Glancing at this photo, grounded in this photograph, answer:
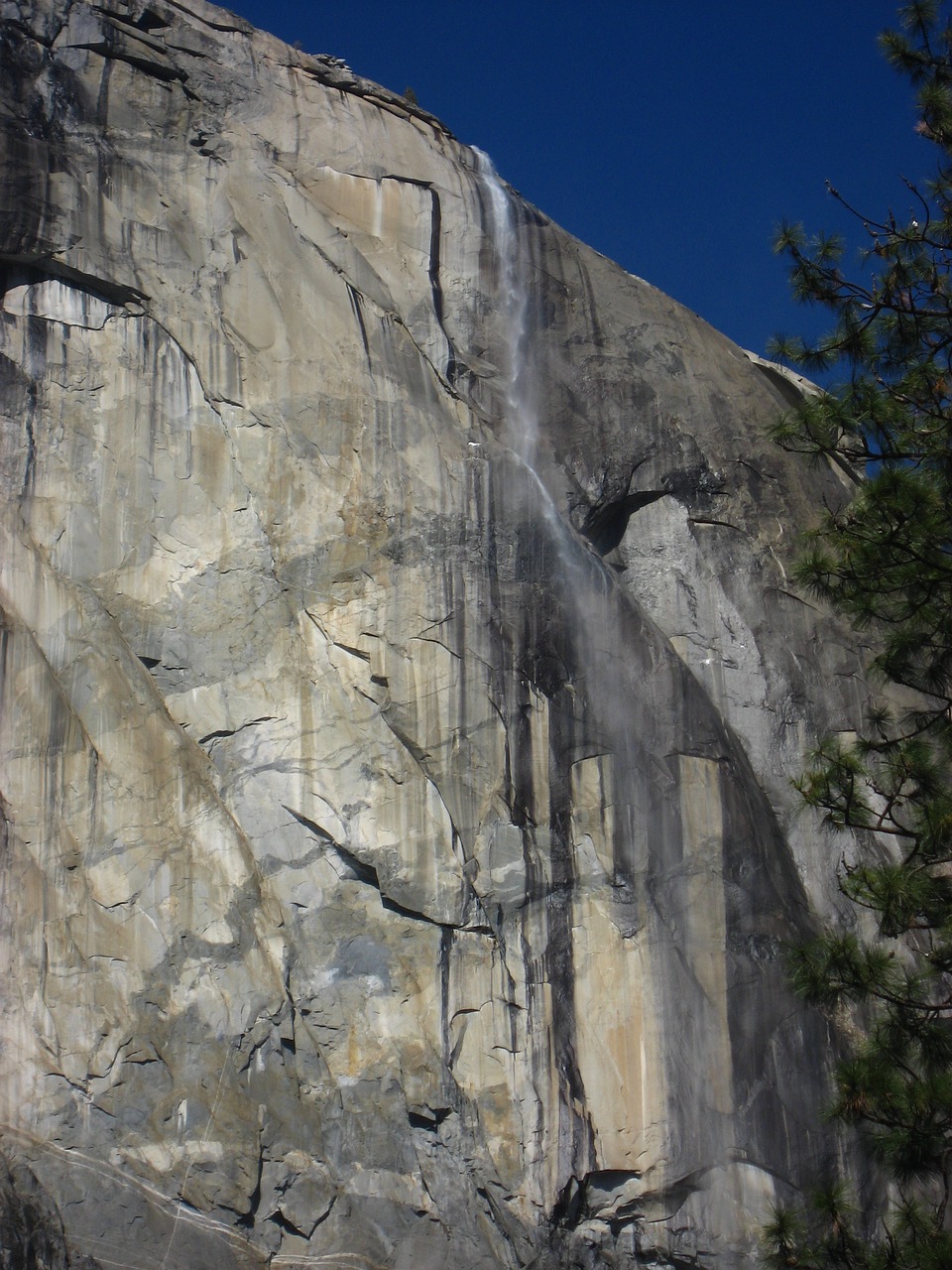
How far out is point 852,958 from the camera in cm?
952

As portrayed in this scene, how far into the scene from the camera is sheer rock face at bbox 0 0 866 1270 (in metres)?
13.8

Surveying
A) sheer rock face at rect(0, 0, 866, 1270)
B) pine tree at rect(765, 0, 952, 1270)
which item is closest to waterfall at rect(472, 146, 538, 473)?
sheer rock face at rect(0, 0, 866, 1270)

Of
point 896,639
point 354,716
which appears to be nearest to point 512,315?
point 354,716

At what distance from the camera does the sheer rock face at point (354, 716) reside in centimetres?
1384

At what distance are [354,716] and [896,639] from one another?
6.41 metres

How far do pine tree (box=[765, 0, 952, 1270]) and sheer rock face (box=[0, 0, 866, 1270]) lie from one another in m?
3.73

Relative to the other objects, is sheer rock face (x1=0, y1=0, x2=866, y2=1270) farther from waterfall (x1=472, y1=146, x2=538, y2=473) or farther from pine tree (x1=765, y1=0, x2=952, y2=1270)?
pine tree (x1=765, y1=0, x2=952, y2=1270)

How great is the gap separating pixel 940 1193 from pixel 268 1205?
6384 mm

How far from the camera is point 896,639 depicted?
9992mm

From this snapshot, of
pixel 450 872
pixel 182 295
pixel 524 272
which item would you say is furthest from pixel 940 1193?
pixel 182 295

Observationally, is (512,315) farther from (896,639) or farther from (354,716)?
(896,639)

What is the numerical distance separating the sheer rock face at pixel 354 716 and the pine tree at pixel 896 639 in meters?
3.73

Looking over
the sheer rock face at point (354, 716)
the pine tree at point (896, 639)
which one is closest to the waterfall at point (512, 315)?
the sheer rock face at point (354, 716)

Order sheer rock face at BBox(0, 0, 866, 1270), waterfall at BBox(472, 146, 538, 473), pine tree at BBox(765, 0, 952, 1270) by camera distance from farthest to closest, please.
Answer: waterfall at BBox(472, 146, 538, 473) → sheer rock face at BBox(0, 0, 866, 1270) → pine tree at BBox(765, 0, 952, 1270)
